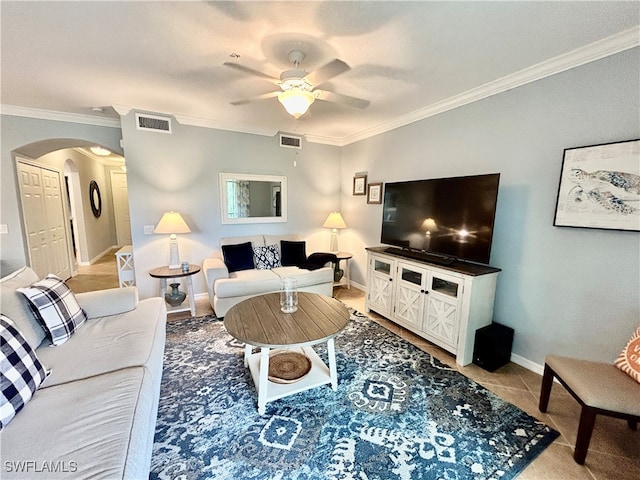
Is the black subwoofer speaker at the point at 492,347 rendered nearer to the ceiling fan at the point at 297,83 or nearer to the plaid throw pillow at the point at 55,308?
the ceiling fan at the point at 297,83

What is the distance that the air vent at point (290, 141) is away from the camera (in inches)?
174

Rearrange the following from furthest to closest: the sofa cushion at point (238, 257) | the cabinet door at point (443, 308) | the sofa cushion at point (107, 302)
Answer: the sofa cushion at point (238, 257) < the cabinet door at point (443, 308) < the sofa cushion at point (107, 302)

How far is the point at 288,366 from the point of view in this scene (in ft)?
7.23

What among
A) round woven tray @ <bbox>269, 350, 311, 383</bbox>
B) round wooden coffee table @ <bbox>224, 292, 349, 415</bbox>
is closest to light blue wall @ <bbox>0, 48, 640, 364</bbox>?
round wooden coffee table @ <bbox>224, 292, 349, 415</bbox>

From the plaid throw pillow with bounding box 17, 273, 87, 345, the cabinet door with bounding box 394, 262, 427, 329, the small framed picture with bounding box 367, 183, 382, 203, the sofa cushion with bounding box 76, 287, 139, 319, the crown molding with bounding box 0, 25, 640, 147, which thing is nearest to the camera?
the plaid throw pillow with bounding box 17, 273, 87, 345

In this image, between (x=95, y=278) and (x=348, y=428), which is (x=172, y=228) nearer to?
(x=348, y=428)

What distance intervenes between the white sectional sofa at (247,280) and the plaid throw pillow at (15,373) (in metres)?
1.79

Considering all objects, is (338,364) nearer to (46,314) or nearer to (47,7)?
(46,314)

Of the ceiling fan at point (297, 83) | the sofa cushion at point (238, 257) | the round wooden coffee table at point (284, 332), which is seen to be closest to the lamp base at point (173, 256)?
the sofa cushion at point (238, 257)

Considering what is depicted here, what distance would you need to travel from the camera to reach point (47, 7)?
62.7 inches

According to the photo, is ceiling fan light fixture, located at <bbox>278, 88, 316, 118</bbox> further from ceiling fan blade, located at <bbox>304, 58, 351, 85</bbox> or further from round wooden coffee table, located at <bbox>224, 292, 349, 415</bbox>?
round wooden coffee table, located at <bbox>224, 292, 349, 415</bbox>

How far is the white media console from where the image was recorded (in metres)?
2.40

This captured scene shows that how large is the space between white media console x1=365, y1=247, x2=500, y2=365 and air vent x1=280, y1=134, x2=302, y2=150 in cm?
242

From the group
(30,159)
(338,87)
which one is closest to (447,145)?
(338,87)
